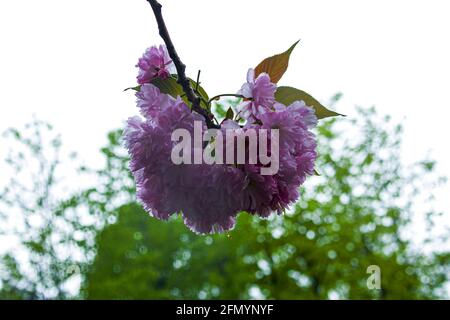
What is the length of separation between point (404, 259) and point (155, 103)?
9.03 meters

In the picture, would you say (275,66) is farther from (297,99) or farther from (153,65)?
(153,65)

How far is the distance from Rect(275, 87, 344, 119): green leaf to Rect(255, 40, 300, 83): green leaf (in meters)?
0.04

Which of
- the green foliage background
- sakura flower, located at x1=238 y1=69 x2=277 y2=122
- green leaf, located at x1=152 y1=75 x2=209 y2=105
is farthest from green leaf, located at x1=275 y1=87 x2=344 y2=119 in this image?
the green foliage background

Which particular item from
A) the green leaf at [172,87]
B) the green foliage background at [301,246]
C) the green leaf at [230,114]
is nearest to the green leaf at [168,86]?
the green leaf at [172,87]

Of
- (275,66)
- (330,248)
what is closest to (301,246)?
(330,248)

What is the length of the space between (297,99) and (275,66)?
88mm

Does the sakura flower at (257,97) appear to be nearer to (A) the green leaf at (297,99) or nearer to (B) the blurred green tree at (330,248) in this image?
(A) the green leaf at (297,99)

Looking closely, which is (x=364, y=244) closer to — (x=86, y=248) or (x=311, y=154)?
(x=86, y=248)

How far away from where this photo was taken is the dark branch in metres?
1.05

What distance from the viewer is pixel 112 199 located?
11078 millimetres

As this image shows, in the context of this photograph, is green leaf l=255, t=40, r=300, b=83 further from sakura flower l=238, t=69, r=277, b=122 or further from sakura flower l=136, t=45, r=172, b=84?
sakura flower l=136, t=45, r=172, b=84

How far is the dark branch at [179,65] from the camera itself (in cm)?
105

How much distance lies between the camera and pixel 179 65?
3.42ft
